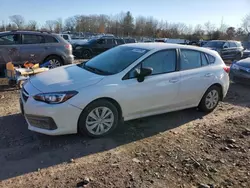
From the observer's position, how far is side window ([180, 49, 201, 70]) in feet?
17.4

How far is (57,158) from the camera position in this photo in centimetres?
375

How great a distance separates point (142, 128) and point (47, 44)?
5940 millimetres

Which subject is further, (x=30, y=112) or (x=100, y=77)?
(x=100, y=77)

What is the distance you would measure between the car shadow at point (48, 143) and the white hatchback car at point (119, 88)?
23 centimetres

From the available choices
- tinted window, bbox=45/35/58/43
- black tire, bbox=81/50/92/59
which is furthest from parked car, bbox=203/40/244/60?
tinted window, bbox=45/35/58/43

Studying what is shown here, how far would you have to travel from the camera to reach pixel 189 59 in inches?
215

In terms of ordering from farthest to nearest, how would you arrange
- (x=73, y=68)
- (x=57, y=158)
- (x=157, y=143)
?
1. (x=73, y=68)
2. (x=157, y=143)
3. (x=57, y=158)

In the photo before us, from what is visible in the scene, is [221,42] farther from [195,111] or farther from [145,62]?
[145,62]

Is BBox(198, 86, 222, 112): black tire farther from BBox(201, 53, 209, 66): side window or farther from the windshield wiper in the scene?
the windshield wiper

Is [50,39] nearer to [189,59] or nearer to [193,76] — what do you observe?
[189,59]

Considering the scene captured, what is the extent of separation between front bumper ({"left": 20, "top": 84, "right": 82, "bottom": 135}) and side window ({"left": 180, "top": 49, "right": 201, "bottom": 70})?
2422 millimetres

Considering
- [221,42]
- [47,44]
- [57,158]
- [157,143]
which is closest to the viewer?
[57,158]

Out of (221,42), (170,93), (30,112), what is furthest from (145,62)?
(221,42)

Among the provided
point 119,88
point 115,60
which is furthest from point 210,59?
point 119,88
